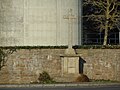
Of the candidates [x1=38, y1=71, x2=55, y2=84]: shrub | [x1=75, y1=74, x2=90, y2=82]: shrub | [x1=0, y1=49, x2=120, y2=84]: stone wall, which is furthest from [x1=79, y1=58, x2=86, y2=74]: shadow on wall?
[x1=38, y1=71, x2=55, y2=84]: shrub

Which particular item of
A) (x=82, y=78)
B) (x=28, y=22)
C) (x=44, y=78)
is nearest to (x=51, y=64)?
(x=44, y=78)

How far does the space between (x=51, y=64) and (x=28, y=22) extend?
13.8 feet

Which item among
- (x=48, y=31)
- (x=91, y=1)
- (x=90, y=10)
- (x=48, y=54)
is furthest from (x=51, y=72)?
(x=90, y=10)

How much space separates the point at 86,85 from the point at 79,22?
10.5m

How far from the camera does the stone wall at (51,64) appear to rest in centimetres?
3494

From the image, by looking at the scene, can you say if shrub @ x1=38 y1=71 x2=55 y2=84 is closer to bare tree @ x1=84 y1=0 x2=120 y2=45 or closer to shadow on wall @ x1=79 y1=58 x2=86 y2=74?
shadow on wall @ x1=79 y1=58 x2=86 y2=74

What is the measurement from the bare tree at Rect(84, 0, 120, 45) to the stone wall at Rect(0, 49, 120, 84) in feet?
22.7

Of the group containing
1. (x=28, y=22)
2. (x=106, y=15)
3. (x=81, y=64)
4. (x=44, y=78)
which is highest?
(x=106, y=15)

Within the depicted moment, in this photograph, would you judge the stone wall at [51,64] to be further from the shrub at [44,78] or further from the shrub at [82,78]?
the shrub at [82,78]

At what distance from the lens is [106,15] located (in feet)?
139

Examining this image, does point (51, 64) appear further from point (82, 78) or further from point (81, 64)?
point (82, 78)

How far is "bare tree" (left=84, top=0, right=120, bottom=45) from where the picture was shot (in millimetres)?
42281

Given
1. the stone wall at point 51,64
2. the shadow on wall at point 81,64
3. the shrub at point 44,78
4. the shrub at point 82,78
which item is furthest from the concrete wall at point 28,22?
the shrub at point 82,78

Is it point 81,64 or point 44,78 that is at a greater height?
point 81,64
